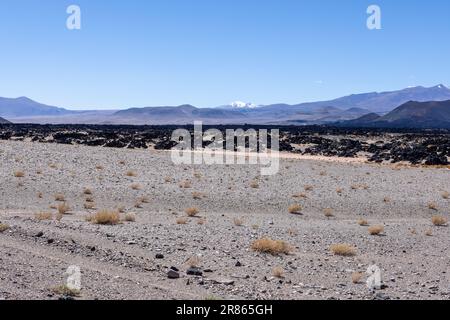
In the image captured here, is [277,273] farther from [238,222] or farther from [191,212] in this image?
[191,212]

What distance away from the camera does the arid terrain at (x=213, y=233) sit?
9844 mm

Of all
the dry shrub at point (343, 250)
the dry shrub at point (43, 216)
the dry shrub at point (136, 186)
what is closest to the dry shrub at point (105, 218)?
the dry shrub at point (43, 216)

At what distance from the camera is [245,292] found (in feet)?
31.5

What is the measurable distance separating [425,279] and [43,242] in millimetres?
7621

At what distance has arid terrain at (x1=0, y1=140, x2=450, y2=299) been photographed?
984cm

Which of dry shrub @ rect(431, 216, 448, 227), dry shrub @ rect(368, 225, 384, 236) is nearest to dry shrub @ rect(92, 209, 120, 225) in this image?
dry shrub @ rect(368, 225, 384, 236)

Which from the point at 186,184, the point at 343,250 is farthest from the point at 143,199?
the point at 343,250

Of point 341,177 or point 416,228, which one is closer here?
point 416,228

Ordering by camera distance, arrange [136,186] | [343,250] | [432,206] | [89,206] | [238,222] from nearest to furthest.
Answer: [343,250] → [238,222] → [89,206] → [432,206] → [136,186]

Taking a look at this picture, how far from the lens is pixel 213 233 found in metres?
14.5
